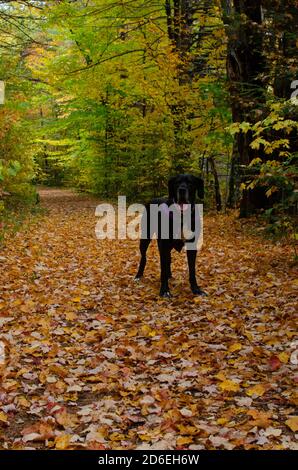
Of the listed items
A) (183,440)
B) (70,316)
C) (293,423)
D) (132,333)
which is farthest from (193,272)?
(183,440)

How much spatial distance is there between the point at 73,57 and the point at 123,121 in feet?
12.8

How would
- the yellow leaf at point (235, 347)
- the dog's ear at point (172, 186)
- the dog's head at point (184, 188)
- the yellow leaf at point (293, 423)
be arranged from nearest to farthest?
the yellow leaf at point (293, 423) < the yellow leaf at point (235, 347) < the dog's head at point (184, 188) < the dog's ear at point (172, 186)

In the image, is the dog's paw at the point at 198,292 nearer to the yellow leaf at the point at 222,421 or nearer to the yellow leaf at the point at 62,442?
the yellow leaf at the point at 222,421

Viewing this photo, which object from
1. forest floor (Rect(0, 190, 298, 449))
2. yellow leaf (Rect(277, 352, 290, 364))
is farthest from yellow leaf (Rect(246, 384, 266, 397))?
yellow leaf (Rect(277, 352, 290, 364))

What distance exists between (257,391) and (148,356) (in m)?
1.31

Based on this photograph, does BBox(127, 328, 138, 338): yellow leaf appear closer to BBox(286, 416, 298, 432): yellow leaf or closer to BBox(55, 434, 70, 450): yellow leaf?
BBox(55, 434, 70, 450): yellow leaf

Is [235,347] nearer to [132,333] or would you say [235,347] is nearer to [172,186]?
[132,333]

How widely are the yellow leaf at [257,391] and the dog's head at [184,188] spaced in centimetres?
317

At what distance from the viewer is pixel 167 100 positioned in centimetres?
1584

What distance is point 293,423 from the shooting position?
3.39 meters

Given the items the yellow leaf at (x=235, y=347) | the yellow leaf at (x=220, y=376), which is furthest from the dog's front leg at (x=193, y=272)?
the yellow leaf at (x=220, y=376)

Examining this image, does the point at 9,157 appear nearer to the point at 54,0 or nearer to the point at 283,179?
the point at 54,0

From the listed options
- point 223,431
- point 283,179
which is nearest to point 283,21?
point 283,179

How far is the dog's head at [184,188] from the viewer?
6.59 metres
